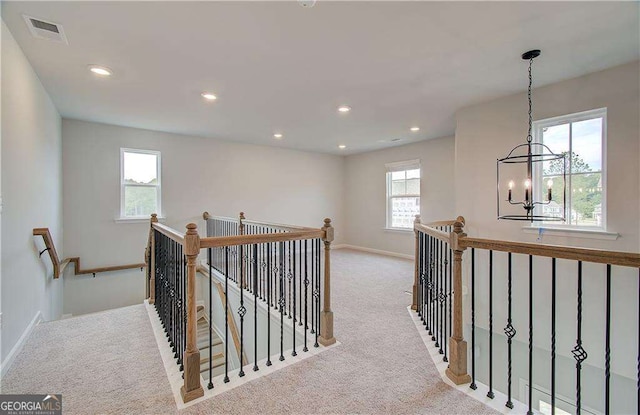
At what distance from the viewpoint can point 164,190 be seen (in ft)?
17.4

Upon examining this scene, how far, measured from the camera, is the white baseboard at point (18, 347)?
208 cm

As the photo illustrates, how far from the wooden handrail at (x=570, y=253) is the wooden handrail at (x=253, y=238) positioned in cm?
122

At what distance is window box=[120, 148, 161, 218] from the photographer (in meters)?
4.98

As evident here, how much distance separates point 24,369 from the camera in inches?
83.7

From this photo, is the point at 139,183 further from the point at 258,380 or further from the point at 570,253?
the point at 570,253

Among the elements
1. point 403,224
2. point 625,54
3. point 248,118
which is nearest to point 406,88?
point 625,54

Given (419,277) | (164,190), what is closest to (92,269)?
(164,190)

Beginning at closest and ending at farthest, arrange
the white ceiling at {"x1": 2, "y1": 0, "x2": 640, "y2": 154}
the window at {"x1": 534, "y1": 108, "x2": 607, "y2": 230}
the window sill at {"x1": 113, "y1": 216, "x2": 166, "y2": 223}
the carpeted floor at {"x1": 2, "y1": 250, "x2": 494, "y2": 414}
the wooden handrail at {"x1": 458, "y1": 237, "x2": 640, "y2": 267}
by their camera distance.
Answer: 1. the wooden handrail at {"x1": 458, "y1": 237, "x2": 640, "y2": 267}
2. the carpeted floor at {"x1": 2, "y1": 250, "x2": 494, "y2": 414}
3. the white ceiling at {"x1": 2, "y1": 0, "x2": 640, "y2": 154}
4. the window at {"x1": 534, "y1": 108, "x2": 607, "y2": 230}
5. the window sill at {"x1": 113, "y1": 216, "x2": 166, "y2": 223}

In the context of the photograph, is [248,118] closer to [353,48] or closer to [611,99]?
[353,48]

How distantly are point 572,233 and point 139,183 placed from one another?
6214 mm

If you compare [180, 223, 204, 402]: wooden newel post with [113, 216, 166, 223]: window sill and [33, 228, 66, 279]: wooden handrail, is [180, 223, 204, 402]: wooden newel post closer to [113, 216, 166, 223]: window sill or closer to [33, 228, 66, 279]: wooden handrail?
[33, 228, 66, 279]: wooden handrail

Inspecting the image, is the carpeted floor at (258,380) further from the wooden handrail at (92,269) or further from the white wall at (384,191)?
the white wall at (384,191)

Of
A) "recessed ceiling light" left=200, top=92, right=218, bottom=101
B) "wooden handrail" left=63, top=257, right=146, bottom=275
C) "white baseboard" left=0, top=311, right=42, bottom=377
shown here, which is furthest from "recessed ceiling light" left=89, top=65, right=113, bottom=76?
"wooden handrail" left=63, top=257, right=146, bottom=275

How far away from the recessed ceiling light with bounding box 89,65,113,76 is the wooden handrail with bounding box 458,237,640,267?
11.7ft
